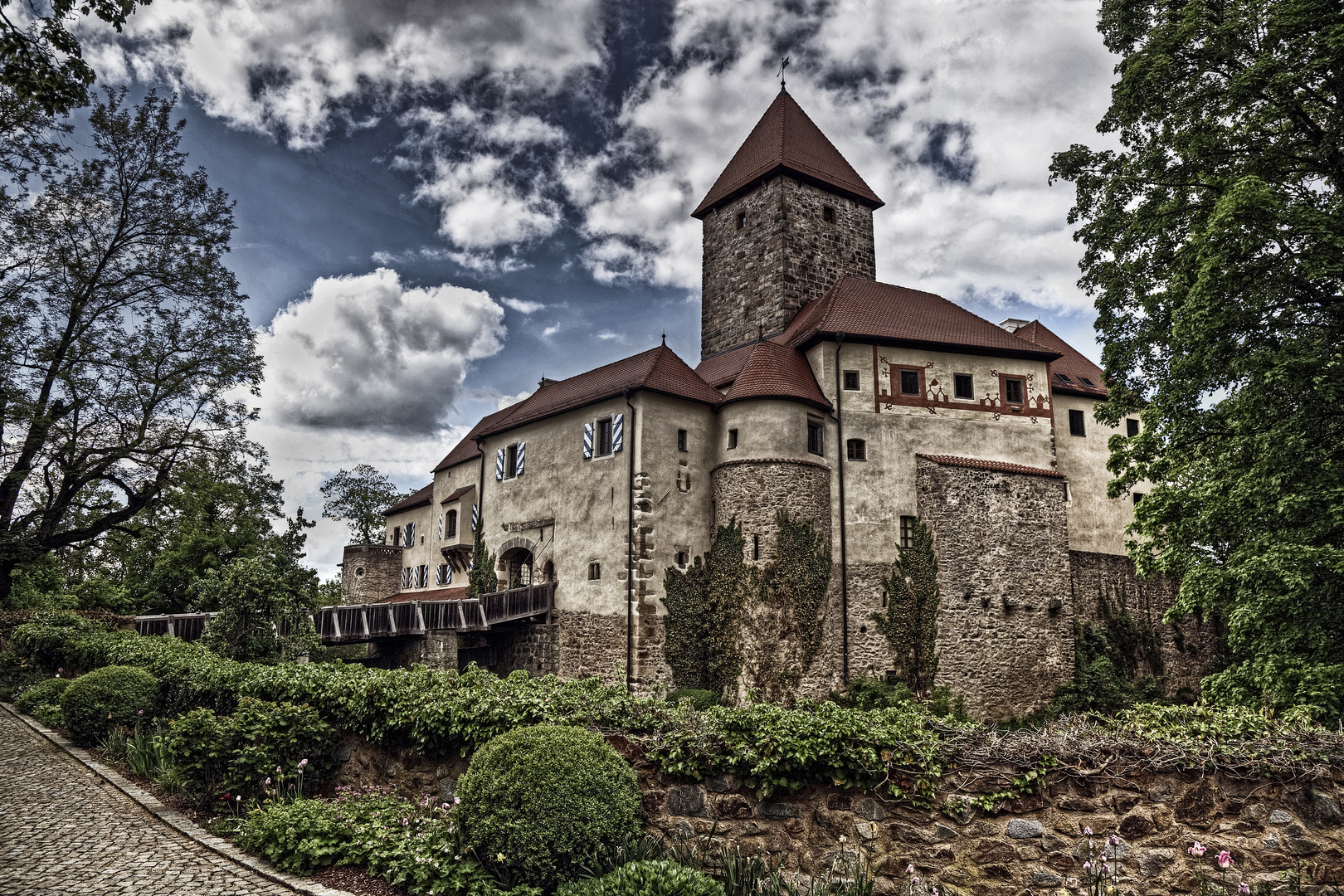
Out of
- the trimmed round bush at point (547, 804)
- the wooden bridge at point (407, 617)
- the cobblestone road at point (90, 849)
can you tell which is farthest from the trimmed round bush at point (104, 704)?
the wooden bridge at point (407, 617)

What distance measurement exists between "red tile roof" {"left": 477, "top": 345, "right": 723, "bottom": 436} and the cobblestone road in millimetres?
16109

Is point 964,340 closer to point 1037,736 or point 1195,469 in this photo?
point 1195,469

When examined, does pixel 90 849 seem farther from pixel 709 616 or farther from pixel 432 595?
pixel 432 595

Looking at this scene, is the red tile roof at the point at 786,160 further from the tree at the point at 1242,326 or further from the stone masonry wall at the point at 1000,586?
the tree at the point at 1242,326

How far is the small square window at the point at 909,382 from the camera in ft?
80.0

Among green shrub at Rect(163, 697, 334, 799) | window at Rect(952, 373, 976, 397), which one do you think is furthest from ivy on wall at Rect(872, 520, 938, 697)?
green shrub at Rect(163, 697, 334, 799)

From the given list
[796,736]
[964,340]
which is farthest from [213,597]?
[964,340]

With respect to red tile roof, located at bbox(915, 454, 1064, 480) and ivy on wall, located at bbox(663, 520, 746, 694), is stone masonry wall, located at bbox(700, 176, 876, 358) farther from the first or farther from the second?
ivy on wall, located at bbox(663, 520, 746, 694)

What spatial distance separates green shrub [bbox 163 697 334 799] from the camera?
8.28m

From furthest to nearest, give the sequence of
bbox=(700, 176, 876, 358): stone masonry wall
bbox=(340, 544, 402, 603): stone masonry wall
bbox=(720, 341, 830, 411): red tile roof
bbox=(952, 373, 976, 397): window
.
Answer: bbox=(340, 544, 402, 603): stone masonry wall → bbox=(700, 176, 876, 358): stone masonry wall → bbox=(952, 373, 976, 397): window → bbox=(720, 341, 830, 411): red tile roof

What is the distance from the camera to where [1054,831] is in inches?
231

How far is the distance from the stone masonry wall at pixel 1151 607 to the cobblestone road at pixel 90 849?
78.2ft

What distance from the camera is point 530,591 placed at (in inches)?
956

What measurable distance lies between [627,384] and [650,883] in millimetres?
18829
